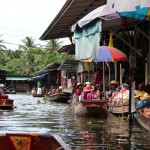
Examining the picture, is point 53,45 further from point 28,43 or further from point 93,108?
point 93,108

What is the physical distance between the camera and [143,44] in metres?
17.0

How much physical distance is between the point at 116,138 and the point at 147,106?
6.99 ft

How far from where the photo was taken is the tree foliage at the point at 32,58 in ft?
210

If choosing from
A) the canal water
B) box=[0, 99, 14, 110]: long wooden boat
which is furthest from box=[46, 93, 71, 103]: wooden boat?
the canal water

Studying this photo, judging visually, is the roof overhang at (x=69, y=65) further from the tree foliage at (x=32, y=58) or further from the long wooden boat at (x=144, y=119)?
the tree foliage at (x=32, y=58)

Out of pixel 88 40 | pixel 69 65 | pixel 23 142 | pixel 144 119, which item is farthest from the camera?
pixel 69 65

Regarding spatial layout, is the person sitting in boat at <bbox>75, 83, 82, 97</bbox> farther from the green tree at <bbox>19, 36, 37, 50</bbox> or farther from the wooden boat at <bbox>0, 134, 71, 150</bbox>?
the green tree at <bbox>19, 36, 37, 50</bbox>

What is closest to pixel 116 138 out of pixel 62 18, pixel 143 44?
pixel 143 44

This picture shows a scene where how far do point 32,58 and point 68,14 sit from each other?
48129mm

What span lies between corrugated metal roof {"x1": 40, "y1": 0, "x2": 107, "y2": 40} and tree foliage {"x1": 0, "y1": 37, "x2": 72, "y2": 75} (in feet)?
128

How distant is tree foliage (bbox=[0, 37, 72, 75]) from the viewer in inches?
2525

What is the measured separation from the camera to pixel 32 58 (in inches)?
2542

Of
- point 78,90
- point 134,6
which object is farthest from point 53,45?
point 134,6

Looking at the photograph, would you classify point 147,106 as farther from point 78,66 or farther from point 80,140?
point 78,66
